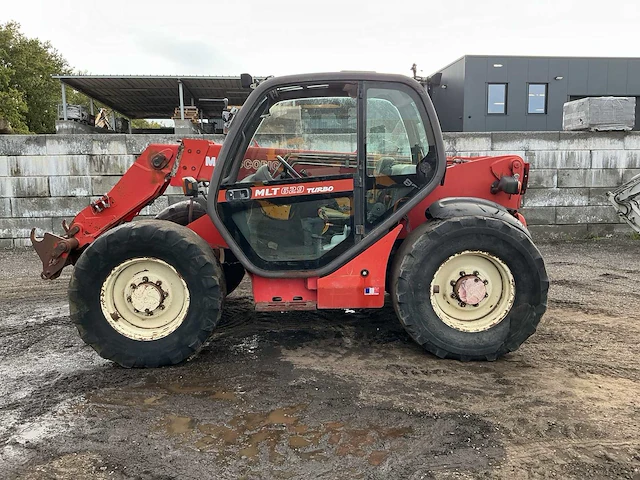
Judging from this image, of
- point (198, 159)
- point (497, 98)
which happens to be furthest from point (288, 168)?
point (497, 98)

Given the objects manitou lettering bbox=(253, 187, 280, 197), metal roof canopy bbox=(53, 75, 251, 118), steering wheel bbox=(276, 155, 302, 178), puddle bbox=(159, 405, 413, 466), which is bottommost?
puddle bbox=(159, 405, 413, 466)

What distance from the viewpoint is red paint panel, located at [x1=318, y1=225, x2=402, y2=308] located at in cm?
371

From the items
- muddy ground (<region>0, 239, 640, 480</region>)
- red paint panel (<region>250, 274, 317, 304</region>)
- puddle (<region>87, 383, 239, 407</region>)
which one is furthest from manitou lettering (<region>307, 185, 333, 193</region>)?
puddle (<region>87, 383, 239, 407</region>)

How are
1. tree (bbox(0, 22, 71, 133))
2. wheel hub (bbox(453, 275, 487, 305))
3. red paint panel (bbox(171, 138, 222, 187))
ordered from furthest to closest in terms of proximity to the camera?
tree (bbox(0, 22, 71, 133))
red paint panel (bbox(171, 138, 222, 187))
wheel hub (bbox(453, 275, 487, 305))

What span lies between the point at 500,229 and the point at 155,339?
8.62 ft

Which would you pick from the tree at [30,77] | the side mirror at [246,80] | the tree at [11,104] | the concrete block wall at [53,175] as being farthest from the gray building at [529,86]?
the tree at [30,77]

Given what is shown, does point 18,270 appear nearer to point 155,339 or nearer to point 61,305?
point 61,305

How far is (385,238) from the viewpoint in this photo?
12.2ft

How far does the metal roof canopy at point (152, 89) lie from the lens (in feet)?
58.4

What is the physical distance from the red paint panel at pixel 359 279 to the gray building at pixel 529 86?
20.0 metres

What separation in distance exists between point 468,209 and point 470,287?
60 centimetres

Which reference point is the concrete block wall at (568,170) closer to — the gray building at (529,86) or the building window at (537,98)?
the gray building at (529,86)

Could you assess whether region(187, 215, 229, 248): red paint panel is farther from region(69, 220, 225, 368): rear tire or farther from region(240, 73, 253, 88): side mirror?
region(240, 73, 253, 88): side mirror

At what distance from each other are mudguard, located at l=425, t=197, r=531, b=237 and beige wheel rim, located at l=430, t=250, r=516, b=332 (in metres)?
0.31
